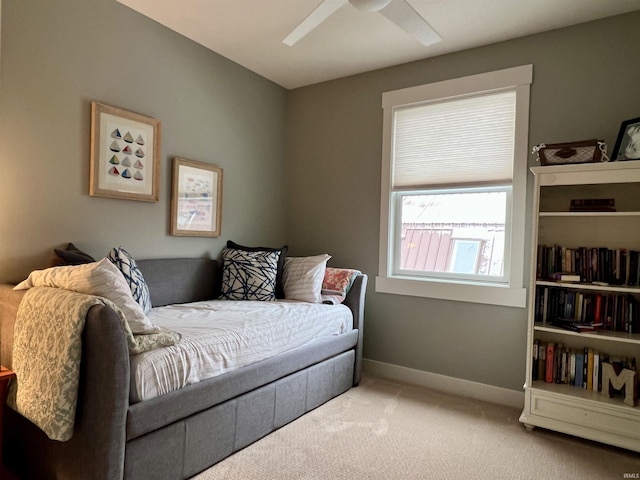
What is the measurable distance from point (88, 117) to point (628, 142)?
3.20 metres

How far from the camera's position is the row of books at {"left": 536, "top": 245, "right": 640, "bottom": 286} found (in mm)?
2361

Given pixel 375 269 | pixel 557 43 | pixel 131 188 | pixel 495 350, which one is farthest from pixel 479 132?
pixel 131 188

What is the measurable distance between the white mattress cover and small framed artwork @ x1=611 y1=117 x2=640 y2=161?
6.58 ft

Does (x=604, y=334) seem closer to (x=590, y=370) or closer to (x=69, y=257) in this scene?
(x=590, y=370)

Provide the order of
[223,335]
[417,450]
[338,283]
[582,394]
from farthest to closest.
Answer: [338,283] → [582,394] → [417,450] → [223,335]

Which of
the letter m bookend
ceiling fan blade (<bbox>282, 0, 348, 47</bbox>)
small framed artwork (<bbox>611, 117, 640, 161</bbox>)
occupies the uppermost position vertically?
ceiling fan blade (<bbox>282, 0, 348, 47</bbox>)

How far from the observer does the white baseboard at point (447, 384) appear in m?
2.87

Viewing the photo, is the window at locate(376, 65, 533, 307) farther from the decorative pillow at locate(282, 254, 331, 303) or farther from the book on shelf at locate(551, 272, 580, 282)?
the decorative pillow at locate(282, 254, 331, 303)

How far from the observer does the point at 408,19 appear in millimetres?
2146

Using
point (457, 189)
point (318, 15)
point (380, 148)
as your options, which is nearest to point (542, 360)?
point (457, 189)

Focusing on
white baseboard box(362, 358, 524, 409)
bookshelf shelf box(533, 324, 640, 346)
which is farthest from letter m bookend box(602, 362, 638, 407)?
white baseboard box(362, 358, 524, 409)

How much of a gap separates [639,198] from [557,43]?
117cm

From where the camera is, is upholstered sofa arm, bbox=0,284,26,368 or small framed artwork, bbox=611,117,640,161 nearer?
upholstered sofa arm, bbox=0,284,26,368

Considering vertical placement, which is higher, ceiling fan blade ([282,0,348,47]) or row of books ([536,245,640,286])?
ceiling fan blade ([282,0,348,47])
